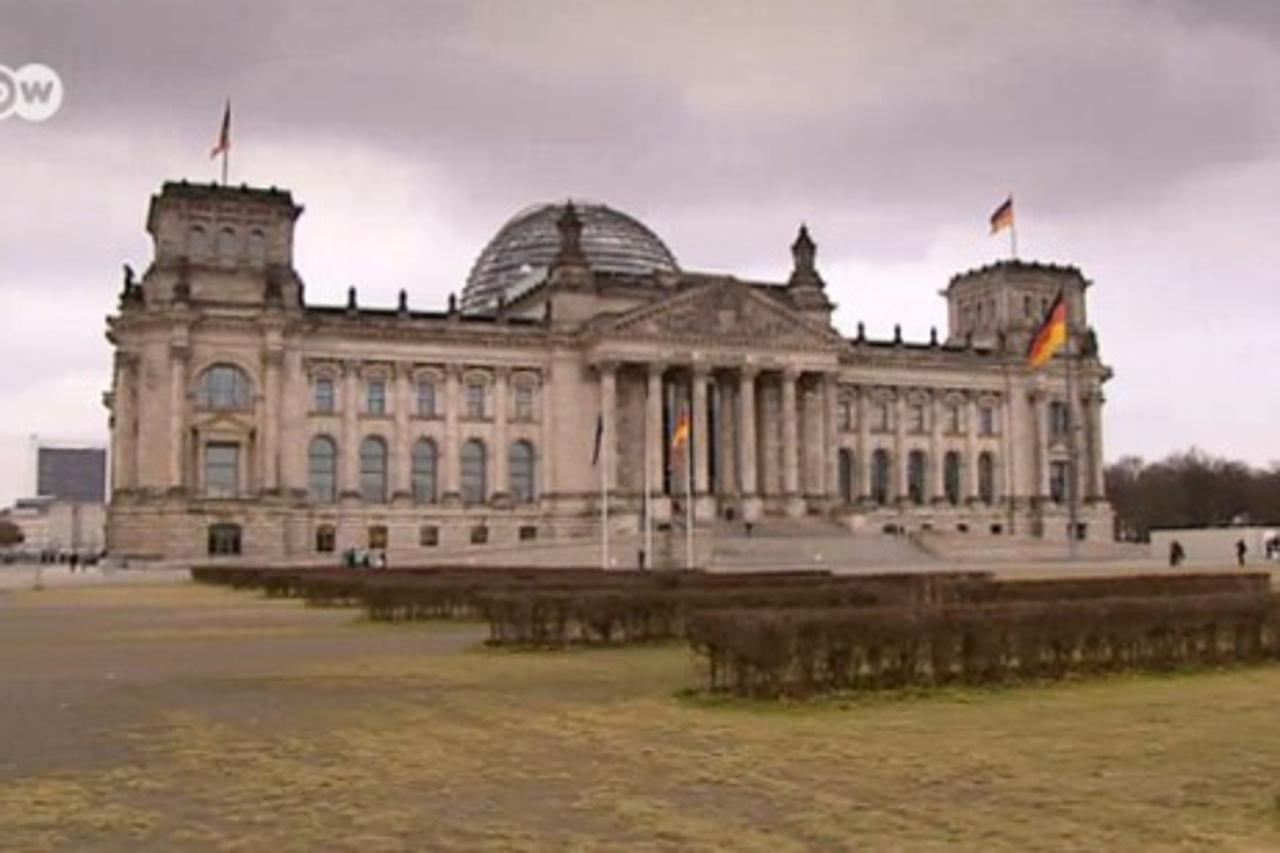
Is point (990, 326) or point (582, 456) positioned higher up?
point (990, 326)

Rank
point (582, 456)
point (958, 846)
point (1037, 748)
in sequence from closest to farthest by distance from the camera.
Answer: point (958, 846) → point (1037, 748) → point (582, 456)

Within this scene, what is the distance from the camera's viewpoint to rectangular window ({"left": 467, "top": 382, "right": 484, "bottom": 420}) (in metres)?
108

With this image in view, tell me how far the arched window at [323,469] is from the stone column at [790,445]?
3476 cm

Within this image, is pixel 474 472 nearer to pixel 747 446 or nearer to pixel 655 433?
pixel 655 433

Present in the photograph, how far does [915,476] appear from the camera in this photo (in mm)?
123938

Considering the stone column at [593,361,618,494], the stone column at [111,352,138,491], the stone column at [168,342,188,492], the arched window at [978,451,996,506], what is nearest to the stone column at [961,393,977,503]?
the arched window at [978,451,996,506]

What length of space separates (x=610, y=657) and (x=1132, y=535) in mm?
161341

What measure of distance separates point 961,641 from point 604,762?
821 cm

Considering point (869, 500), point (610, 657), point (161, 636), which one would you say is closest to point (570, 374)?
point (869, 500)

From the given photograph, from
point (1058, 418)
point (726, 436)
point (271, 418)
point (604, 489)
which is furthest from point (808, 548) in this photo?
point (1058, 418)

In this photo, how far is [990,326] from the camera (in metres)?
130

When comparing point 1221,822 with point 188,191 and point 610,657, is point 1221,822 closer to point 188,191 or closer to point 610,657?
point 610,657

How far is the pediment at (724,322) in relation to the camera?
107250 millimetres

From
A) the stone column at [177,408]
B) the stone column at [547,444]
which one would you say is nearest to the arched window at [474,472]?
the stone column at [547,444]
